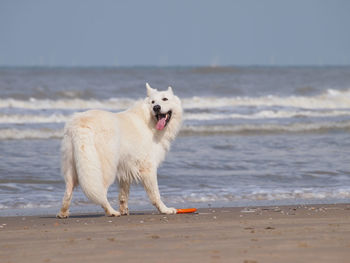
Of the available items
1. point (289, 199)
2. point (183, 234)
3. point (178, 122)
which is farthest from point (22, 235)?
point (289, 199)

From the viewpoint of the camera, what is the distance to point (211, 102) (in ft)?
92.5

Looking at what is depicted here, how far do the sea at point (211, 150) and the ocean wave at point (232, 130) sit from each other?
0.09ft

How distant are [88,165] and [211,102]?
22099 mm

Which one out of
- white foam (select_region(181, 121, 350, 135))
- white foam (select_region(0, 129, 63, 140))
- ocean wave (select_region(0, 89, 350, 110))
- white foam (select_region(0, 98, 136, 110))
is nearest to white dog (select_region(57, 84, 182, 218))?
white foam (select_region(0, 129, 63, 140))

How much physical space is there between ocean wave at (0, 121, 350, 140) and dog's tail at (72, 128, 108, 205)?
31.8 feet

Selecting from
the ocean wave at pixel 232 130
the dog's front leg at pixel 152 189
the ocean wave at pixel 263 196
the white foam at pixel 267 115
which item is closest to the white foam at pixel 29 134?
the ocean wave at pixel 232 130

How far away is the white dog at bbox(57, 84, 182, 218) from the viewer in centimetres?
632

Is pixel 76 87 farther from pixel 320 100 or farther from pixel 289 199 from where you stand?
pixel 289 199

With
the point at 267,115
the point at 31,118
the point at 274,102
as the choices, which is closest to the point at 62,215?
the point at 31,118

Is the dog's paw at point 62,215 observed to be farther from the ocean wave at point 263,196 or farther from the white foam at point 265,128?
the white foam at point 265,128

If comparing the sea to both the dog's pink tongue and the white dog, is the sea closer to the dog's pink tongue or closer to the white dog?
the white dog

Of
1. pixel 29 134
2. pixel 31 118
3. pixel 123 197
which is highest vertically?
pixel 31 118

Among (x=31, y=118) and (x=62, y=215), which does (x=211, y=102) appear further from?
(x=62, y=215)

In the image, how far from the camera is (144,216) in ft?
21.7
